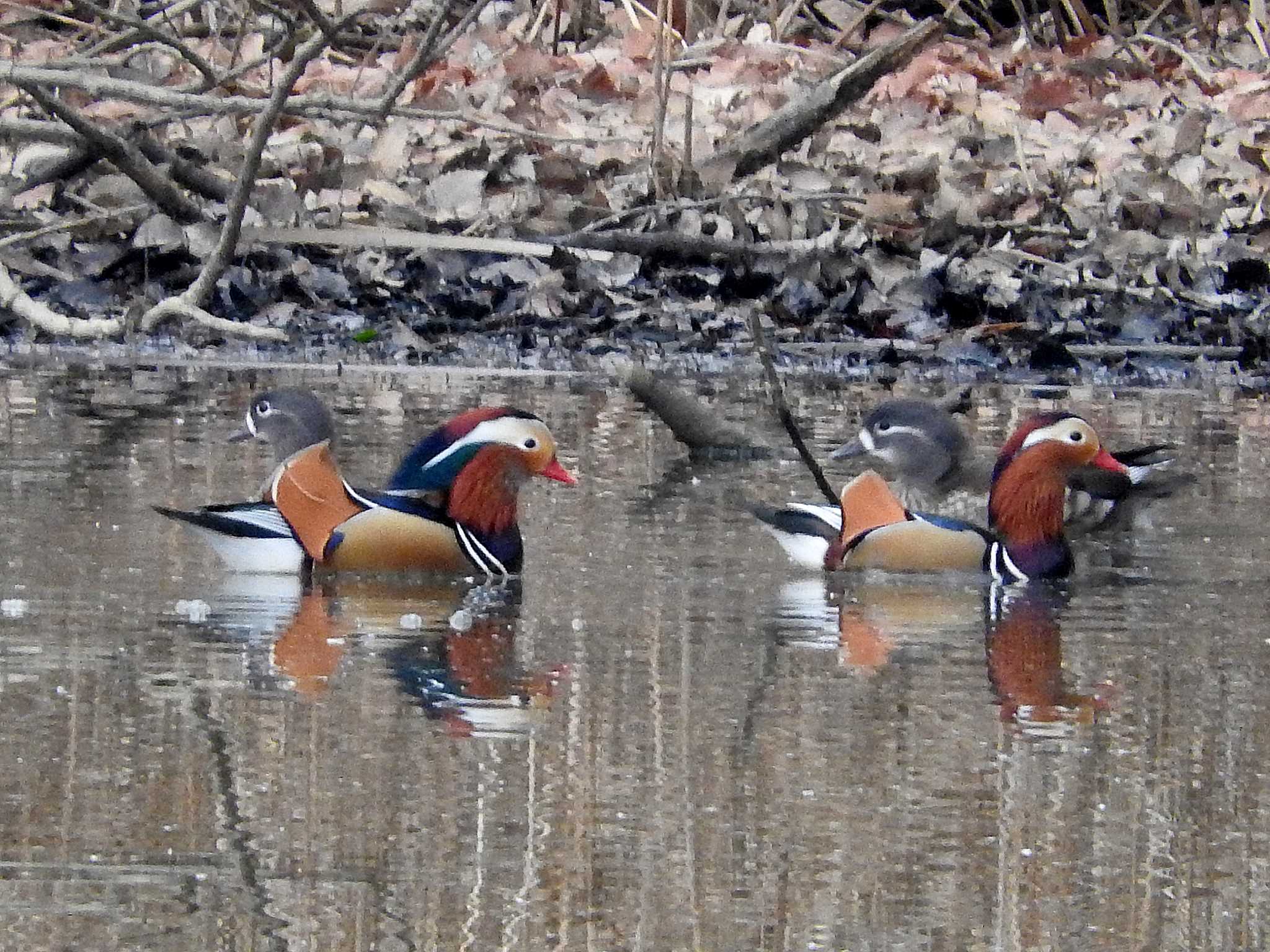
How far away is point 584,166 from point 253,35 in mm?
3365

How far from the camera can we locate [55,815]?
413 cm

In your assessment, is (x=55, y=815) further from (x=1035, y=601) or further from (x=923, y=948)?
(x=1035, y=601)

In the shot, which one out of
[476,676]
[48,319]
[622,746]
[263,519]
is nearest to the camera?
[622,746]

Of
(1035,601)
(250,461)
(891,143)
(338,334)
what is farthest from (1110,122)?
(1035,601)

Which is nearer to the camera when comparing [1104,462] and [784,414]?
[784,414]

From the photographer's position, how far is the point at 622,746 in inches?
186

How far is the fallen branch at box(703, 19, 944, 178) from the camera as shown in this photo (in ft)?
42.6

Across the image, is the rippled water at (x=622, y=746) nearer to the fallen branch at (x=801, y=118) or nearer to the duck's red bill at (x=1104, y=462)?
the duck's red bill at (x=1104, y=462)

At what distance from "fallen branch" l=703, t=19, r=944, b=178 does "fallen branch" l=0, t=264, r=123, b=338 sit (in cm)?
411

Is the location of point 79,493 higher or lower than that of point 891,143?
lower

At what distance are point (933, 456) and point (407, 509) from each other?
201 centimetres

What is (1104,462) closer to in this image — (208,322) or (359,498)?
(359,498)

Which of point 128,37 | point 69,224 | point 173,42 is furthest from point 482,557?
point 128,37

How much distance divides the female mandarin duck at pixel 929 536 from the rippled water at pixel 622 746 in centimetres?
10
